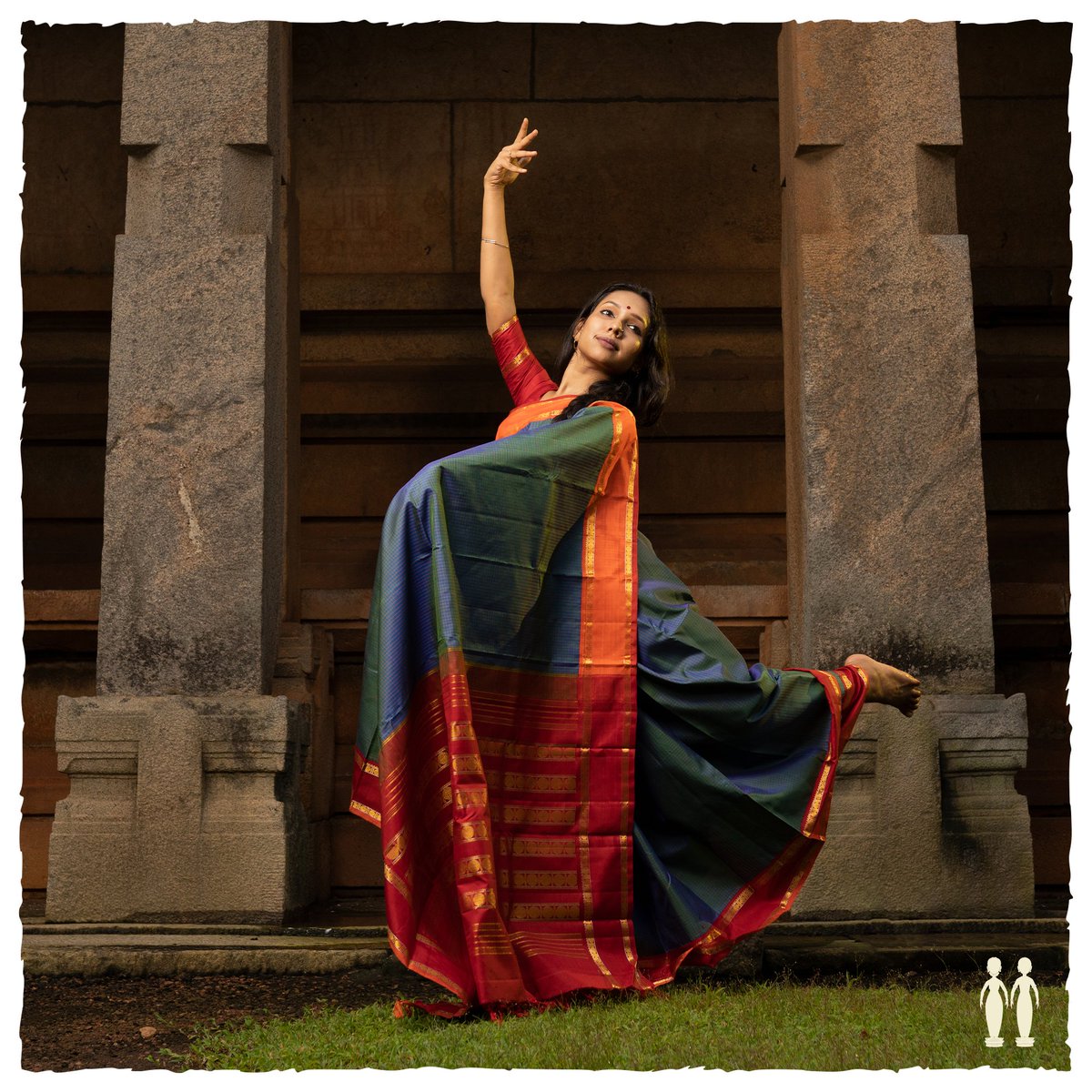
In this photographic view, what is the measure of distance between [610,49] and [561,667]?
208 inches

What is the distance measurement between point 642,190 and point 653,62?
29.5 inches

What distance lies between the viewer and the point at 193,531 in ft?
18.8

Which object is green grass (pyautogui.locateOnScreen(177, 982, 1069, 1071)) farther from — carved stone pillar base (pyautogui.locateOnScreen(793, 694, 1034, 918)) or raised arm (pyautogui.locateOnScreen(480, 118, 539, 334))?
raised arm (pyautogui.locateOnScreen(480, 118, 539, 334))

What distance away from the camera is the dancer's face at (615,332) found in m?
4.82

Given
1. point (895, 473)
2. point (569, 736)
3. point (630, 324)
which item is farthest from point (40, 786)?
point (895, 473)

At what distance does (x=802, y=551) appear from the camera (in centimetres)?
584

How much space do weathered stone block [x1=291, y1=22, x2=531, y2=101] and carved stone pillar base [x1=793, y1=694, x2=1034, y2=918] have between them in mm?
4686

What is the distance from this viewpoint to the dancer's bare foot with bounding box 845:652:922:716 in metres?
4.59

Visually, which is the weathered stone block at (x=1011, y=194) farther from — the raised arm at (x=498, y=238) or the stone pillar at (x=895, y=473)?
the raised arm at (x=498, y=238)

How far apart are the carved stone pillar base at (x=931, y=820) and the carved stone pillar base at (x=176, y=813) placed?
195 centimetres

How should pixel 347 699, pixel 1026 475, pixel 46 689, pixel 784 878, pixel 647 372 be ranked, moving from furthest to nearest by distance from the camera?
pixel 1026 475 → pixel 46 689 → pixel 347 699 → pixel 647 372 → pixel 784 878

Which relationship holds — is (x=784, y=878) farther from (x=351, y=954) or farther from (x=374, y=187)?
(x=374, y=187)

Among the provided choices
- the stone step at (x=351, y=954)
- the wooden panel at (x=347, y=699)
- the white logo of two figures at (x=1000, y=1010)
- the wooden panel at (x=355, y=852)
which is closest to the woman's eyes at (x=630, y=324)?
the stone step at (x=351, y=954)

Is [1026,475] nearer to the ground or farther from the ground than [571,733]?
farther from the ground
